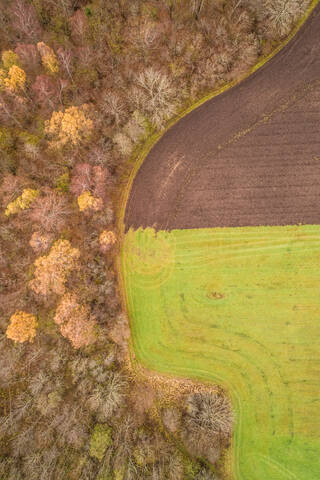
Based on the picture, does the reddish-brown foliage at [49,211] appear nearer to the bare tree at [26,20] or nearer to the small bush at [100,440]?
the bare tree at [26,20]

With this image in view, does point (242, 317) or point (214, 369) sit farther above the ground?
point (242, 317)

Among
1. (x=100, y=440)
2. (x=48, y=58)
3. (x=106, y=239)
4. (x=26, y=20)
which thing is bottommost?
(x=100, y=440)

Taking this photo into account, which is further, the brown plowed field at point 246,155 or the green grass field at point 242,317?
the brown plowed field at point 246,155

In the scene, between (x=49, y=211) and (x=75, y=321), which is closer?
(x=49, y=211)

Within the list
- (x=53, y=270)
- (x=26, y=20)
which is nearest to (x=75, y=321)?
(x=53, y=270)

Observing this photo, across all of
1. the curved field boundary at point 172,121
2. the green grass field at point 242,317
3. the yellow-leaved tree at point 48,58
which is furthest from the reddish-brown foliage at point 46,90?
the green grass field at point 242,317

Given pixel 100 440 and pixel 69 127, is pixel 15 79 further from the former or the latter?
pixel 100 440

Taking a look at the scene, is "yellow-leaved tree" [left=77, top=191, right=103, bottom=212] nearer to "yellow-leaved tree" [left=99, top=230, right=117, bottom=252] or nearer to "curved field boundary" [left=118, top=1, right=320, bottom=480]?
"yellow-leaved tree" [left=99, top=230, right=117, bottom=252]
